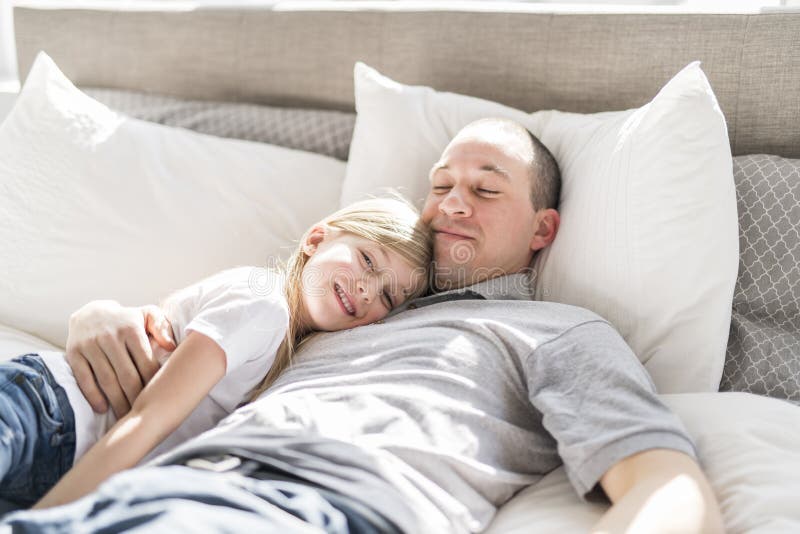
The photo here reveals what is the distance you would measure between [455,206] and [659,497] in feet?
2.18

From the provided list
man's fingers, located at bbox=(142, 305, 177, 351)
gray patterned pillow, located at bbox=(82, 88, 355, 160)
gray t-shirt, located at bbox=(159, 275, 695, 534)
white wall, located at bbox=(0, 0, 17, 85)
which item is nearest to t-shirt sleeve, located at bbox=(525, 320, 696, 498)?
gray t-shirt, located at bbox=(159, 275, 695, 534)

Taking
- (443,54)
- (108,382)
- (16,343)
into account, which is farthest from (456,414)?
(443,54)

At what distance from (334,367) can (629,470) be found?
478mm

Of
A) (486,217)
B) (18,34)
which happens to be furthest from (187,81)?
(486,217)

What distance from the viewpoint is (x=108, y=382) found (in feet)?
3.90

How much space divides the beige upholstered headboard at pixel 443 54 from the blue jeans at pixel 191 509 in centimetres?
115

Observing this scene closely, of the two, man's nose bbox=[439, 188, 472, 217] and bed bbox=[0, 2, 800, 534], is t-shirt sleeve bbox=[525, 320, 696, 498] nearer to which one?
bed bbox=[0, 2, 800, 534]

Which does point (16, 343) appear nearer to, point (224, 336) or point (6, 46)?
point (224, 336)

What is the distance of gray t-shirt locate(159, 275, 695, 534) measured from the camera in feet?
3.24

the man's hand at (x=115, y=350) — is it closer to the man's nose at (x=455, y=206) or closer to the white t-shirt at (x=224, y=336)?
the white t-shirt at (x=224, y=336)

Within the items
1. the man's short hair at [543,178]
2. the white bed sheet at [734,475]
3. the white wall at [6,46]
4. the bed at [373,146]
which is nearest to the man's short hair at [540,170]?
the man's short hair at [543,178]

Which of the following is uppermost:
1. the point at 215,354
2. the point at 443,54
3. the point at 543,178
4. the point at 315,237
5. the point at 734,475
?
the point at 443,54

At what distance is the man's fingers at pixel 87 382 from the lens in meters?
1.17

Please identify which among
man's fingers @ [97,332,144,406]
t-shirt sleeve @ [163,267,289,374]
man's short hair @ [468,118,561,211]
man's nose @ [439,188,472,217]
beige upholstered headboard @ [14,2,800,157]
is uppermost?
beige upholstered headboard @ [14,2,800,157]
